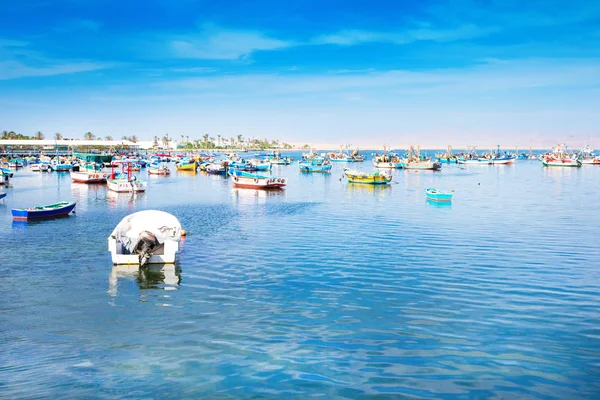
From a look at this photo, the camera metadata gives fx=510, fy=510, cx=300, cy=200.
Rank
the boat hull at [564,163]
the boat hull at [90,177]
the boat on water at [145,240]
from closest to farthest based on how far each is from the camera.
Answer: the boat on water at [145,240] < the boat hull at [90,177] < the boat hull at [564,163]

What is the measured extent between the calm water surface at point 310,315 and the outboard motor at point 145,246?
4.09ft

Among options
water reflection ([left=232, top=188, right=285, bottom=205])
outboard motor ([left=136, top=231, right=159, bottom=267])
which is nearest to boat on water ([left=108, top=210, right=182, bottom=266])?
outboard motor ([left=136, top=231, right=159, bottom=267])

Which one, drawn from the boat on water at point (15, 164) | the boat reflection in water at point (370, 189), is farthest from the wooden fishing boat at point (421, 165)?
Result: the boat on water at point (15, 164)

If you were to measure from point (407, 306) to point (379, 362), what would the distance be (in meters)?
6.43

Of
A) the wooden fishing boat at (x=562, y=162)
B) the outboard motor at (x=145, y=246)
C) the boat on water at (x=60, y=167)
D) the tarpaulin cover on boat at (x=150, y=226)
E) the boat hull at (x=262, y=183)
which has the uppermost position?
the wooden fishing boat at (x=562, y=162)

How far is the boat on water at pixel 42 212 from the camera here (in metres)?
51.6

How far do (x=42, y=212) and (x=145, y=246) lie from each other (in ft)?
86.9

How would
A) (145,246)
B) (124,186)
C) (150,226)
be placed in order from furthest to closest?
1. (124,186)
2. (150,226)
3. (145,246)

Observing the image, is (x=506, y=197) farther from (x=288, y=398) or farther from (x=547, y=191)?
(x=288, y=398)

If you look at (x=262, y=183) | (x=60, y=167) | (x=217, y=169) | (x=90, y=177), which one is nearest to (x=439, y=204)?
(x=262, y=183)

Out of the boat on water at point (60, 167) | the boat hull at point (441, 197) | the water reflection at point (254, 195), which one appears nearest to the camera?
the boat hull at point (441, 197)

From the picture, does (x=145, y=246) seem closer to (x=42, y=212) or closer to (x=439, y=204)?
(x=42, y=212)

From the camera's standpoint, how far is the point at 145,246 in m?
32.4

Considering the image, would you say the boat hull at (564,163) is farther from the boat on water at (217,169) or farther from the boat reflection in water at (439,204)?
the boat reflection in water at (439,204)
